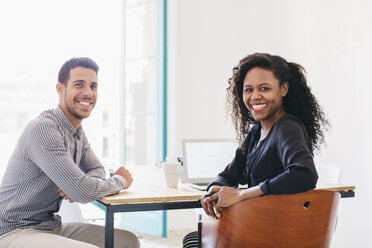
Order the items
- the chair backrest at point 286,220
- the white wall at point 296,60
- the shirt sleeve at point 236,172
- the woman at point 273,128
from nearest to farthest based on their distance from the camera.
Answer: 1. the chair backrest at point 286,220
2. the woman at point 273,128
3. the shirt sleeve at point 236,172
4. the white wall at point 296,60

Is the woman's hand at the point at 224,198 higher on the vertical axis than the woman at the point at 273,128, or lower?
lower

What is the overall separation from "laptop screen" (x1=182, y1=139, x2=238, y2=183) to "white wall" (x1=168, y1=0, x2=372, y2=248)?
3.76ft

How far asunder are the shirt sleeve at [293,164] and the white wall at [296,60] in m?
1.58

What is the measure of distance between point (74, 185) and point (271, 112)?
82 cm

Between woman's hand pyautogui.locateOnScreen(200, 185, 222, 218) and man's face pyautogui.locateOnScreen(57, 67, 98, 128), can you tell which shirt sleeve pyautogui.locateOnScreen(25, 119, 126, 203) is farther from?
woman's hand pyautogui.locateOnScreen(200, 185, 222, 218)

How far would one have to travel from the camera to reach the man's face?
5.98 feet

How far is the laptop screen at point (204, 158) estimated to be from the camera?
6.75 feet

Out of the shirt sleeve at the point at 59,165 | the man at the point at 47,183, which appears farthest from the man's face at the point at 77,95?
the shirt sleeve at the point at 59,165

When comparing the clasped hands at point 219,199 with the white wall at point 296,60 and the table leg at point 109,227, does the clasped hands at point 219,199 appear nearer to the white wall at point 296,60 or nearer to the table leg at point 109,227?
the table leg at point 109,227

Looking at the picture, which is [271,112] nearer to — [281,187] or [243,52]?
[281,187]

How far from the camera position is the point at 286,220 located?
1.13 meters

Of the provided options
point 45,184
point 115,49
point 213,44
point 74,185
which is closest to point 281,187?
point 74,185

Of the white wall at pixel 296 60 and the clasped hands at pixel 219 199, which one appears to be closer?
the clasped hands at pixel 219 199

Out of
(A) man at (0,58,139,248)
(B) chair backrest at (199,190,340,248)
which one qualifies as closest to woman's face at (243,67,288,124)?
(B) chair backrest at (199,190,340,248)
